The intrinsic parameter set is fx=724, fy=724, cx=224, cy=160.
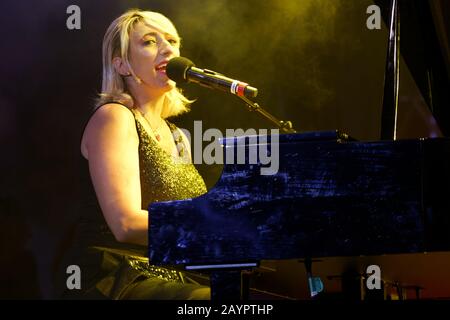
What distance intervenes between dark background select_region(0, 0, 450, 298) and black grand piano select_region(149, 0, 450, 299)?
140 cm

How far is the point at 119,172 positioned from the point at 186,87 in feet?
3.16

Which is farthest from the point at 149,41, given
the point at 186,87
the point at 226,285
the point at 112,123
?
the point at 226,285

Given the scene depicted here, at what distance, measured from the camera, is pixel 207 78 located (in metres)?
2.67

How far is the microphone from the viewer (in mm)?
2549

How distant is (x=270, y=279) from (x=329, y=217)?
893mm

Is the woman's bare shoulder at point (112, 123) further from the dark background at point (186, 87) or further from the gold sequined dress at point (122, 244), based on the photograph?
the dark background at point (186, 87)

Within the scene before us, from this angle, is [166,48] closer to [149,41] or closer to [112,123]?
[149,41]

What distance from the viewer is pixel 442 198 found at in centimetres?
194

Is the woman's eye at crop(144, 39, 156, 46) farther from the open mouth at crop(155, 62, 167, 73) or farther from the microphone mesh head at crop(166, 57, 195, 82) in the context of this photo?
the microphone mesh head at crop(166, 57, 195, 82)

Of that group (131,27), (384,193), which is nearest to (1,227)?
(131,27)

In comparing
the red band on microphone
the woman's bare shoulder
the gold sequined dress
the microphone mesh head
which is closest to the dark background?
the gold sequined dress

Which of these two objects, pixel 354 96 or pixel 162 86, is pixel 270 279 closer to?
pixel 162 86

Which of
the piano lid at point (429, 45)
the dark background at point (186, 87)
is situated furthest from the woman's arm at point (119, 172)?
the piano lid at point (429, 45)

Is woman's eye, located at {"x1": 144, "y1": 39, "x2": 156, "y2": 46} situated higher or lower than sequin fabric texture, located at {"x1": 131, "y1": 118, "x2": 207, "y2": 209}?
higher
